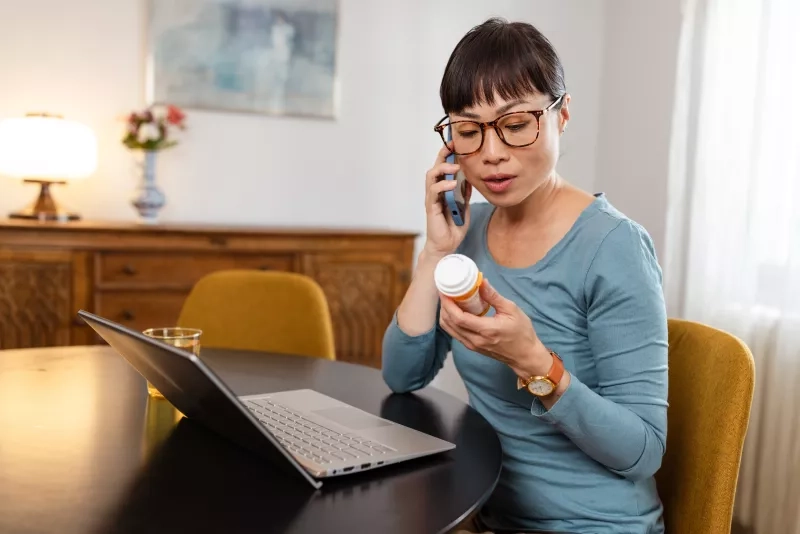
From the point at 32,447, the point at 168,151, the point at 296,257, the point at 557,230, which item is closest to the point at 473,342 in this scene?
the point at 557,230

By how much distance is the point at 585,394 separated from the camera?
1.18 meters

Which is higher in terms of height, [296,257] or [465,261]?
[465,261]

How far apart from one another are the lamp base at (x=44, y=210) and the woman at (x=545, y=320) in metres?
2.36

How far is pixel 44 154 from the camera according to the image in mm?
3334

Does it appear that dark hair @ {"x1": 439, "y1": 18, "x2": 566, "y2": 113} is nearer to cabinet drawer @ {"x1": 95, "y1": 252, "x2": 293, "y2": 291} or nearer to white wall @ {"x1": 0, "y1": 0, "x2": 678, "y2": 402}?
cabinet drawer @ {"x1": 95, "y1": 252, "x2": 293, "y2": 291}

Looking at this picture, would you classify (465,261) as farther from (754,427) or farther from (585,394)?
(754,427)

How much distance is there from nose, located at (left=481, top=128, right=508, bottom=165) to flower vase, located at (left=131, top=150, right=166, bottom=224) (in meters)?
2.55

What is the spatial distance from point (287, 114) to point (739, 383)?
10.2 ft

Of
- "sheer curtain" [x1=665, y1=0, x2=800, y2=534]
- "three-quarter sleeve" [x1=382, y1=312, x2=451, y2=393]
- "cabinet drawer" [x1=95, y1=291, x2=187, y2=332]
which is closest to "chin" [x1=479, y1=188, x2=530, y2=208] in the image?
"three-quarter sleeve" [x1=382, y1=312, x2=451, y2=393]

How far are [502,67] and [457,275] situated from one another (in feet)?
1.57

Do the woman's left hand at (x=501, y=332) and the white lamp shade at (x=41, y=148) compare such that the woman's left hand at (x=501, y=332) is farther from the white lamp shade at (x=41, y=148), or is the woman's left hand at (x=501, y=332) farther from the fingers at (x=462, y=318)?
the white lamp shade at (x=41, y=148)

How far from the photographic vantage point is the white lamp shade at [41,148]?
3312 mm

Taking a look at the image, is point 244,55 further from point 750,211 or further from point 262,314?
point 750,211

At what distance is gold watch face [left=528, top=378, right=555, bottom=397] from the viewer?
3.83ft
